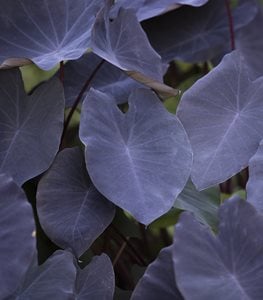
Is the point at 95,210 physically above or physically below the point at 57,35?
below

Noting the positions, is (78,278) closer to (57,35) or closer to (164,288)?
(164,288)

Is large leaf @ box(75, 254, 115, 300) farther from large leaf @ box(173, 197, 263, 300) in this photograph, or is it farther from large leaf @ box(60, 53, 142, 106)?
large leaf @ box(60, 53, 142, 106)

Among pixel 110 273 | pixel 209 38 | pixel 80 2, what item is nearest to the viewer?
pixel 110 273

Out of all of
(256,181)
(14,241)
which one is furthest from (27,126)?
(256,181)

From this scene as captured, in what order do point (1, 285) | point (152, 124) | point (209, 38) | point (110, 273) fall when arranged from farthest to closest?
point (209, 38), point (152, 124), point (110, 273), point (1, 285)

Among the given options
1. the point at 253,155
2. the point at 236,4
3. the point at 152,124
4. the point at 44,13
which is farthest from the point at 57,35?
the point at 236,4

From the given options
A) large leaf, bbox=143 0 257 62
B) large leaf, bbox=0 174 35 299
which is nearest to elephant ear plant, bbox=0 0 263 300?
large leaf, bbox=0 174 35 299

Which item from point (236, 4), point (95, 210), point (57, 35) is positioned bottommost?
point (236, 4)
